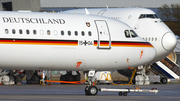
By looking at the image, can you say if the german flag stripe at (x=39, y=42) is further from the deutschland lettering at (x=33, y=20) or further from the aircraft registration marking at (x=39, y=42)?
the deutschland lettering at (x=33, y=20)

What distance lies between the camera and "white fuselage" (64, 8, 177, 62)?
140 feet

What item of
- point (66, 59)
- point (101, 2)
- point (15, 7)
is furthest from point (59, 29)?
point (101, 2)

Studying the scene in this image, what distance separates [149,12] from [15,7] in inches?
1291

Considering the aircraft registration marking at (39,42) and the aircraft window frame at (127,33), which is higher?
the aircraft window frame at (127,33)

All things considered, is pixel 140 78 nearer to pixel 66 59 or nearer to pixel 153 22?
pixel 153 22

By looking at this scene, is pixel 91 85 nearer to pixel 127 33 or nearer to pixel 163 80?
pixel 127 33

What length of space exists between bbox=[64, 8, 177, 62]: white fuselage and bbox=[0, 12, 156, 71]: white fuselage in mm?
14021

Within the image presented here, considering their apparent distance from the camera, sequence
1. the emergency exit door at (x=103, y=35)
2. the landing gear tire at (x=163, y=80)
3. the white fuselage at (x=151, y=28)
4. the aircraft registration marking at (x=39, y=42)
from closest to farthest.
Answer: the aircraft registration marking at (x=39, y=42)
the emergency exit door at (x=103, y=35)
the white fuselage at (x=151, y=28)
the landing gear tire at (x=163, y=80)

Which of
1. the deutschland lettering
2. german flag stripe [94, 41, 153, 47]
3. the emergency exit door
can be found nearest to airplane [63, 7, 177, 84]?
german flag stripe [94, 41, 153, 47]

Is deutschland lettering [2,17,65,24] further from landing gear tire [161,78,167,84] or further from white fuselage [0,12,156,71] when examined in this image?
landing gear tire [161,78,167,84]

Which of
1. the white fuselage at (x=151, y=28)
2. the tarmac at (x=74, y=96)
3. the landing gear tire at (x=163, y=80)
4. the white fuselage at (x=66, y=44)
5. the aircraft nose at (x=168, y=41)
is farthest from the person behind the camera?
the landing gear tire at (x=163, y=80)

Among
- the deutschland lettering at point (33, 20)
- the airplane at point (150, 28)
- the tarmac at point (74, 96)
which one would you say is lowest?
the tarmac at point (74, 96)

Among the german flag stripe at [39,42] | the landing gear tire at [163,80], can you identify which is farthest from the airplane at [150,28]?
the german flag stripe at [39,42]

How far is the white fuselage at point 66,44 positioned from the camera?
82.4ft
